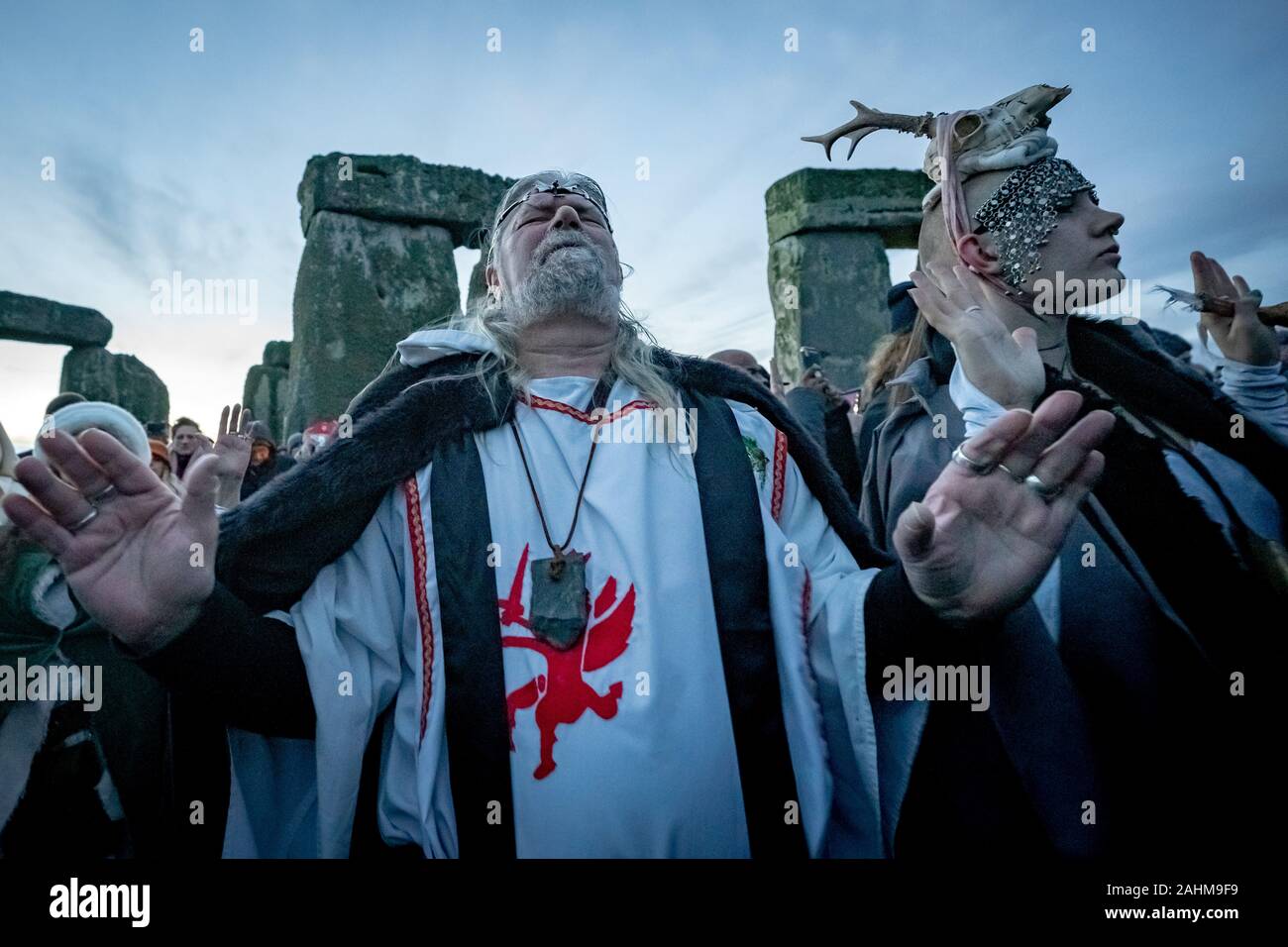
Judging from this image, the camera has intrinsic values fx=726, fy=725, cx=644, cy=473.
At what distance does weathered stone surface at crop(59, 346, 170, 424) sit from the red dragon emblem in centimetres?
1253

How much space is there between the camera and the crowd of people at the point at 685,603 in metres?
1.36

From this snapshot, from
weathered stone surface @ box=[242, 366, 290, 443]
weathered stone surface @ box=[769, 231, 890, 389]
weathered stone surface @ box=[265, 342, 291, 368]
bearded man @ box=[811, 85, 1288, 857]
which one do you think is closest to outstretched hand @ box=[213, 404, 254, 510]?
bearded man @ box=[811, 85, 1288, 857]

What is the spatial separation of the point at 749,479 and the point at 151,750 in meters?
1.77

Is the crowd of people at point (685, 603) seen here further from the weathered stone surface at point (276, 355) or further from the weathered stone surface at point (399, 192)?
the weathered stone surface at point (276, 355)

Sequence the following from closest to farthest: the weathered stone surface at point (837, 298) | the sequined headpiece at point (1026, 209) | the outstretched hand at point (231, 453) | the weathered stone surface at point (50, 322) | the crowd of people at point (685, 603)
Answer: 1. the crowd of people at point (685, 603)
2. the sequined headpiece at point (1026, 209)
3. the outstretched hand at point (231, 453)
4. the weathered stone surface at point (837, 298)
5. the weathered stone surface at point (50, 322)

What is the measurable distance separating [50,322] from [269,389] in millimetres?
3920

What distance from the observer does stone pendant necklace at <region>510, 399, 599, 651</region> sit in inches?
61.4

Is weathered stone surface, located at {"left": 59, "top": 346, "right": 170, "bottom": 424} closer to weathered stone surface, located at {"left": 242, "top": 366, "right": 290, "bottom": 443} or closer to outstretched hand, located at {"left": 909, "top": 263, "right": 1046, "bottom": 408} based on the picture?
weathered stone surface, located at {"left": 242, "top": 366, "right": 290, "bottom": 443}

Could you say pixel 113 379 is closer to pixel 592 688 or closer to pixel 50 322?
pixel 50 322

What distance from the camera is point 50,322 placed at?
1120 cm

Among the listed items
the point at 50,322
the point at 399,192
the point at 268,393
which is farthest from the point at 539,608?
the point at 50,322

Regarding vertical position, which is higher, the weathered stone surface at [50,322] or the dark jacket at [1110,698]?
the weathered stone surface at [50,322]

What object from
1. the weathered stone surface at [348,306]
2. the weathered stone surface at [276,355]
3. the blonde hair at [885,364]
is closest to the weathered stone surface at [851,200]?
the weathered stone surface at [348,306]

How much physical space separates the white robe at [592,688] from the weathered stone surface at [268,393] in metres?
9.61
